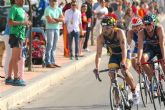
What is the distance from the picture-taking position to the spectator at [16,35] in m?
13.6

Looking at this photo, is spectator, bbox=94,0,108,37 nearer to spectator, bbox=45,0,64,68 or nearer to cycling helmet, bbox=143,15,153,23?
spectator, bbox=45,0,64,68

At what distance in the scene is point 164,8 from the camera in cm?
7762

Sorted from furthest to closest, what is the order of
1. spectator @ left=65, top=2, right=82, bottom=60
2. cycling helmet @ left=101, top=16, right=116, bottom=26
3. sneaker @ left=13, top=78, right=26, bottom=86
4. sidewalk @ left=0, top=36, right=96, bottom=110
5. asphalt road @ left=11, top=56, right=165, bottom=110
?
1. spectator @ left=65, top=2, right=82, bottom=60
2. sneaker @ left=13, top=78, right=26, bottom=86
3. asphalt road @ left=11, top=56, right=165, bottom=110
4. sidewalk @ left=0, top=36, right=96, bottom=110
5. cycling helmet @ left=101, top=16, right=116, bottom=26

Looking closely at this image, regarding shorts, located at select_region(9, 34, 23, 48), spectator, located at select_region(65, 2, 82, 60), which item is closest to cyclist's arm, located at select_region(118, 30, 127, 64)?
shorts, located at select_region(9, 34, 23, 48)

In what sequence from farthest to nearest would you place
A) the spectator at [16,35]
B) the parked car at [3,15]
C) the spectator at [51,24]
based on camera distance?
the parked car at [3,15] < the spectator at [51,24] < the spectator at [16,35]

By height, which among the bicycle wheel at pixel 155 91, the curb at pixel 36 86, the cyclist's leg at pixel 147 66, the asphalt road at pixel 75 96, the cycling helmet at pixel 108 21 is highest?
the cycling helmet at pixel 108 21

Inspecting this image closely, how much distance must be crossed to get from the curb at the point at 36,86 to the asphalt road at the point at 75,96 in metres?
0.13

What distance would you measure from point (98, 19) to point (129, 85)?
42.0 feet

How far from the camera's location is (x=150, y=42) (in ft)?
38.2

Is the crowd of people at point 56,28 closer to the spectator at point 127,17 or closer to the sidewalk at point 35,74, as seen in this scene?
the spectator at point 127,17

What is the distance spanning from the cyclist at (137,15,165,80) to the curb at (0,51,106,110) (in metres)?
2.51

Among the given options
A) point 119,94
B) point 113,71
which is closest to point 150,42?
point 113,71

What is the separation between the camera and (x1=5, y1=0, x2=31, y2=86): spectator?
44.7 ft

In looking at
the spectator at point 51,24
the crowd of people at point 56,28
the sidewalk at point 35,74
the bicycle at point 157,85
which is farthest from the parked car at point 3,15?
the bicycle at point 157,85
